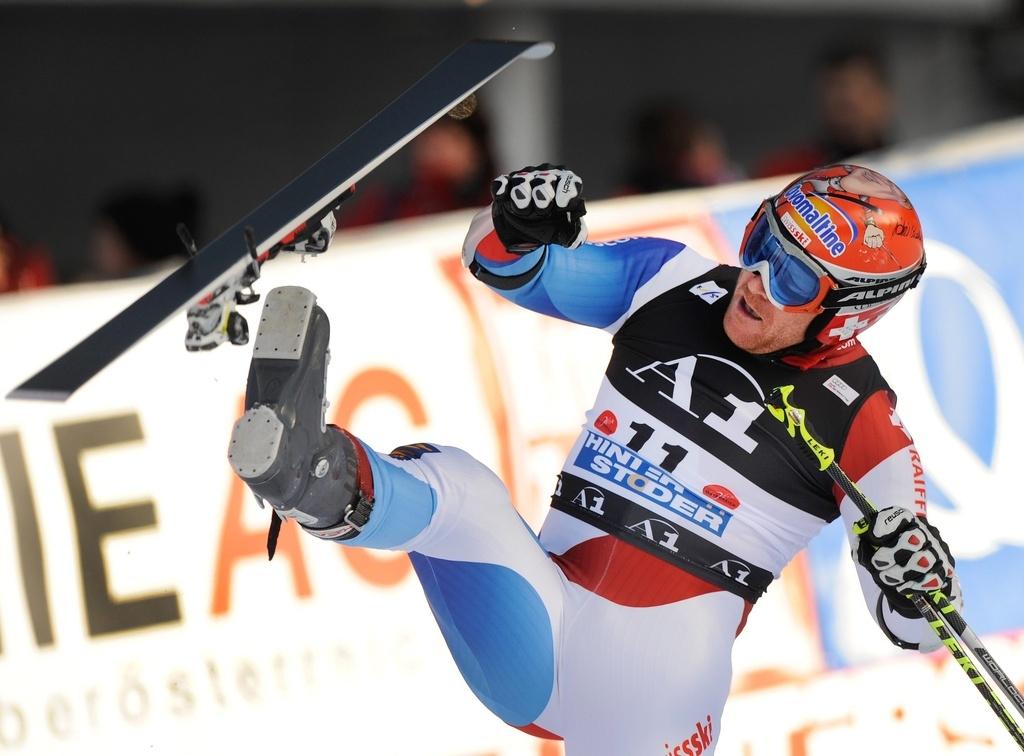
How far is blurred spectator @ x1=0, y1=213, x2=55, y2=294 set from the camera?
20.0 ft

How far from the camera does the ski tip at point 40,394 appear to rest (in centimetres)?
307

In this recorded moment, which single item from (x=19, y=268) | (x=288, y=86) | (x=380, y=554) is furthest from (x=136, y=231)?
(x=288, y=86)

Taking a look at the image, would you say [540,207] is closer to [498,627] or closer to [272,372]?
[272,372]

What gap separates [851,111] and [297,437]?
3717 millimetres

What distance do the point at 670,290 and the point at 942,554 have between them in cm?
99

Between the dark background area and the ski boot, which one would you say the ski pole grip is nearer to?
the ski boot

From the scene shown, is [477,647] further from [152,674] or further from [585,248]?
[152,674]

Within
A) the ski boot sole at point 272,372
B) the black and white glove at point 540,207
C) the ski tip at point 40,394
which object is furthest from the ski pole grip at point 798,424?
the ski tip at point 40,394

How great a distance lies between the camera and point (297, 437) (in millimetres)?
3064

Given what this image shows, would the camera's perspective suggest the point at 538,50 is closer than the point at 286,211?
No

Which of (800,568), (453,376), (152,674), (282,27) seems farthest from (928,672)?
(282,27)

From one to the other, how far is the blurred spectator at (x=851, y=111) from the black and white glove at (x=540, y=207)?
2.78 metres

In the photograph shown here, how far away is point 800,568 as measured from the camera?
5.29 meters

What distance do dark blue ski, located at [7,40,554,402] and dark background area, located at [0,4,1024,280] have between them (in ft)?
14.7
